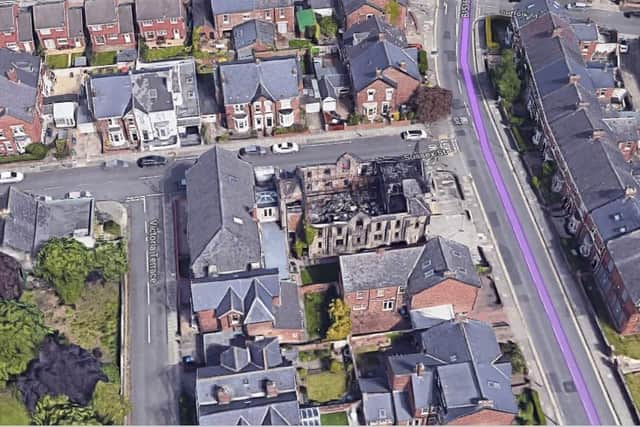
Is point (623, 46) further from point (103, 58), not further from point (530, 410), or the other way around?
point (103, 58)

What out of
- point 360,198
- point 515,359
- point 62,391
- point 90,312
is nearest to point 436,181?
point 360,198

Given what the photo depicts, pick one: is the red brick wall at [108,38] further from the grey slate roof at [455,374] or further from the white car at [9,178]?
the grey slate roof at [455,374]

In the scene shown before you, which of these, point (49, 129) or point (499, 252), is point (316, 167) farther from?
point (49, 129)

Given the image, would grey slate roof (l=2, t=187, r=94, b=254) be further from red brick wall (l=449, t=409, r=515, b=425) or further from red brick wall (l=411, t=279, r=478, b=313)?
red brick wall (l=449, t=409, r=515, b=425)

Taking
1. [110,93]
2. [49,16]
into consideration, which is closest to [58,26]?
[49,16]

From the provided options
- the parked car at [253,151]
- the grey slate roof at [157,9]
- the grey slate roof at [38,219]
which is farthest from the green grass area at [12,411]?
the grey slate roof at [157,9]

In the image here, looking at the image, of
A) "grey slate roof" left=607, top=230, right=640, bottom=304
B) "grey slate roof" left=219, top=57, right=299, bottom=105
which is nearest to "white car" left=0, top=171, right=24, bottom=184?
"grey slate roof" left=219, top=57, right=299, bottom=105
